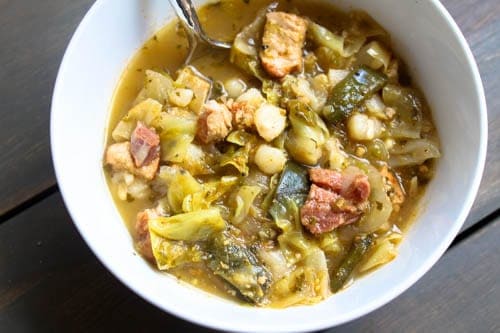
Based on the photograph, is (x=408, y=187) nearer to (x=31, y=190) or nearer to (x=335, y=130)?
(x=335, y=130)

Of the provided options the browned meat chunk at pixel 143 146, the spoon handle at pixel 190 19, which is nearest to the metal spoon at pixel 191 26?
the spoon handle at pixel 190 19

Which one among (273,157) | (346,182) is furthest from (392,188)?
(273,157)

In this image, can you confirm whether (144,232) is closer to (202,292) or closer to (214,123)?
(202,292)

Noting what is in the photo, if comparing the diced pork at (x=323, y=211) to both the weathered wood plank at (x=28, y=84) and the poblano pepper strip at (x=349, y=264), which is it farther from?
the weathered wood plank at (x=28, y=84)

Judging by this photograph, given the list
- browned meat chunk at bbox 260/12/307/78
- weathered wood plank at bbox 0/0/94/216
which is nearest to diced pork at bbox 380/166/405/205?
browned meat chunk at bbox 260/12/307/78

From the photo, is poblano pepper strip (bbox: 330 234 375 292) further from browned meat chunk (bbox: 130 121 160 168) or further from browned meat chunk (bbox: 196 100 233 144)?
browned meat chunk (bbox: 130 121 160 168)

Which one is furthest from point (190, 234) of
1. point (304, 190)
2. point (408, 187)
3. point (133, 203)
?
point (408, 187)
